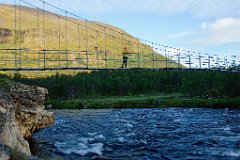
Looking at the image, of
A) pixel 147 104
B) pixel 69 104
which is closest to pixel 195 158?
pixel 147 104

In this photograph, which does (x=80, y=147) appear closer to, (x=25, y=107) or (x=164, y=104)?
(x=25, y=107)

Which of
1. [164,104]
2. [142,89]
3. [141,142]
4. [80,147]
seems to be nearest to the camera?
[80,147]

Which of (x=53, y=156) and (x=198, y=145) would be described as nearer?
(x=53, y=156)

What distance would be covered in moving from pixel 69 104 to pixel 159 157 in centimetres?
4707

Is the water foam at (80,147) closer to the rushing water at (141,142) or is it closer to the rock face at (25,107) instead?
the rushing water at (141,142)

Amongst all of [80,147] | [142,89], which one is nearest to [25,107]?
[80,147]

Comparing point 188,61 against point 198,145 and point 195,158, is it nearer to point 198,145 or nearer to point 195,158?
point 198,145

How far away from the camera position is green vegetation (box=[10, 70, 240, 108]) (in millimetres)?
57631

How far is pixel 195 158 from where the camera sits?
15.7 metres

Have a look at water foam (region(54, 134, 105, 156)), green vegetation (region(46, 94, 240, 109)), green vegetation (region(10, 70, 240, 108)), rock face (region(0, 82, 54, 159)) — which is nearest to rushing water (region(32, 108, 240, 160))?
water foam (region(54, 134, 105, 156))

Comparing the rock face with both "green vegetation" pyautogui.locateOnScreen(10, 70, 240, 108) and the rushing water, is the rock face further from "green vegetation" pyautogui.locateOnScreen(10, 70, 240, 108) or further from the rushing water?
"green vegetation" pyautogui.locateOnScreen(10, 70, 240, 108)

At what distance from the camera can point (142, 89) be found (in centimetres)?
10175

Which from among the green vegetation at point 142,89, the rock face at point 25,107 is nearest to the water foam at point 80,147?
the rock face at point 25,107

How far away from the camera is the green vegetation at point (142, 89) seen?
57631mm
